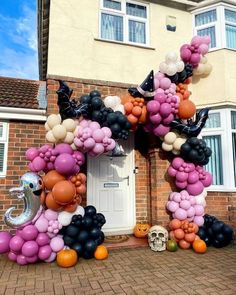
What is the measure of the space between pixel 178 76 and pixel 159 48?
136 cm

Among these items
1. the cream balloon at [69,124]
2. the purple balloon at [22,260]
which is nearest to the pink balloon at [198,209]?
the cream balloon at [69,124]

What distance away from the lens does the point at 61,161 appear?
4379mm

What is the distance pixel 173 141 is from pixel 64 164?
7.83 feet

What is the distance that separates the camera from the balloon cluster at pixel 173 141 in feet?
18.0

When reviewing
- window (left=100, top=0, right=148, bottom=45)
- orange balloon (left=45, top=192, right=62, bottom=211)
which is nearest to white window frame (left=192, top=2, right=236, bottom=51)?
window (left=100, top=0, right=148, bottom=45)

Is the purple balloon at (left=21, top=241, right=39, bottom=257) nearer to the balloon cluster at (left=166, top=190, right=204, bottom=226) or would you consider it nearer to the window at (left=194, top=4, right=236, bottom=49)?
the balloon cluster at (left=166, top=190, right=204, bottom=226)

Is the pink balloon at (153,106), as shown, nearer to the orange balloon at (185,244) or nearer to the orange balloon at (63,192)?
the orange balloon at (63,192)

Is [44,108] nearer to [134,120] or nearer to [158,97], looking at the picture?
[134,120]

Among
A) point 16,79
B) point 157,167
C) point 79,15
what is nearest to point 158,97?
point 157,167

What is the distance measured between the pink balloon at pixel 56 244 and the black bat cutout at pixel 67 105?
2182 mm

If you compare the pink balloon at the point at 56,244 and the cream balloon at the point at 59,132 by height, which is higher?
the cream balloon at the point at 59,132

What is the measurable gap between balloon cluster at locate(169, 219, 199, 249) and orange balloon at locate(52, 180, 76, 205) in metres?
2.33

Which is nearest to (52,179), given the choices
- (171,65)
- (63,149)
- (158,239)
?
(63,149)

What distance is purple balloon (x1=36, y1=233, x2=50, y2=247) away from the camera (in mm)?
4414
